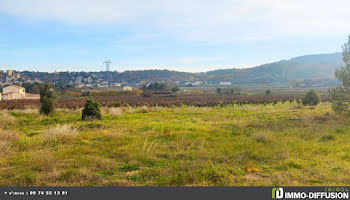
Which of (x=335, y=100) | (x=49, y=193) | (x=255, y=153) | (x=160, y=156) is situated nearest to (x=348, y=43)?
(x=335, y=100)

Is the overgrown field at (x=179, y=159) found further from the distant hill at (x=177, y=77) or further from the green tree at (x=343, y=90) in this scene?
the distant hill at (x=177, y=77)

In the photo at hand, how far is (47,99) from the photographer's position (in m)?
18.8

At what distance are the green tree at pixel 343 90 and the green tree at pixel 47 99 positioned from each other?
2023 centimetres

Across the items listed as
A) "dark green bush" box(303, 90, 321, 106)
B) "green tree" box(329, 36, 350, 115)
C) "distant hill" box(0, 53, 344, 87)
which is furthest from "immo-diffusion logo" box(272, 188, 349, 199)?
"distant hill" box(0, 53, 344, 87)

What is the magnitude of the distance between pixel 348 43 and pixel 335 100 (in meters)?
3.80

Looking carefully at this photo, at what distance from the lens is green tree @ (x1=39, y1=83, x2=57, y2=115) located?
61.6 feet

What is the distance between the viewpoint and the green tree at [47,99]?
18.8 meters

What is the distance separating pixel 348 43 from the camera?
631 inches

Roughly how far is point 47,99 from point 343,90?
68.6 feet

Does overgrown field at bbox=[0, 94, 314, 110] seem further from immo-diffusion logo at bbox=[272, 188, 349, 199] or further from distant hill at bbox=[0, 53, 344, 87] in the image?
distant hill at bbox=[0, 53, 344, 87]

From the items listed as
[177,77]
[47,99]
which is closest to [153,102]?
[47,99]

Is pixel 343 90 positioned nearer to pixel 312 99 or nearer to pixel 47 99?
pixel 312 99

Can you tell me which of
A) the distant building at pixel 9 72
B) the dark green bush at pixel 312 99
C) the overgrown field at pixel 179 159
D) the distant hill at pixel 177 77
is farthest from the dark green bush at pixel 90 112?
the distant building at pixel 9 72

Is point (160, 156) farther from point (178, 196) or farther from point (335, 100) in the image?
point (335, 100)
